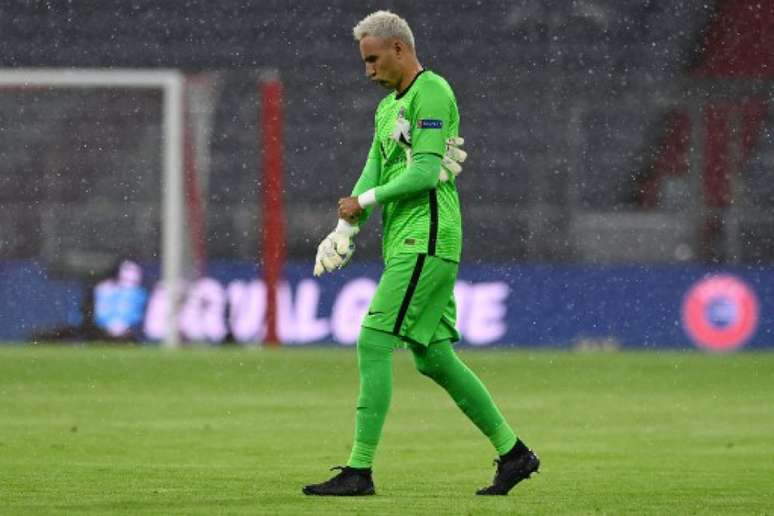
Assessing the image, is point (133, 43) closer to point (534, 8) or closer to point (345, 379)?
point (534, 8)

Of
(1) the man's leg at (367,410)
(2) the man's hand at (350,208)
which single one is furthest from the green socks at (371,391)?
(2) the man's hand at (350,208)

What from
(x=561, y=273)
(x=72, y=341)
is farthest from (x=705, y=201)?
(x=72, y=341)

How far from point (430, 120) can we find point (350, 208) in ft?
1.47

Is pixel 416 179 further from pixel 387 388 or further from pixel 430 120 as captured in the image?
pixel 387 388

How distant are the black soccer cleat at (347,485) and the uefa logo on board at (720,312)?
12.0 metres

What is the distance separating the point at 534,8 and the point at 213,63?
4.13 meters

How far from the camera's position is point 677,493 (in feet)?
25.4

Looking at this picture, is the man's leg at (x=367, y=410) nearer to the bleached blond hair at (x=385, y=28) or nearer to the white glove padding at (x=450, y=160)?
the white glove padding at (x=450, y=160)

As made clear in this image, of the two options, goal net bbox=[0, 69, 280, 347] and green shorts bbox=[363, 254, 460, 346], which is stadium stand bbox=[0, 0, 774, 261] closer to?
goal net bbox=[0, 69, 280, 347]

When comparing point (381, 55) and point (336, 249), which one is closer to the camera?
point (381, 55)

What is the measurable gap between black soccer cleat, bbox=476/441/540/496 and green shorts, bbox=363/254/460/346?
22.0 inches

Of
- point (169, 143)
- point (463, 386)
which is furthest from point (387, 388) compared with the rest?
point (169, 143)

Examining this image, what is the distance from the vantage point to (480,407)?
7617 millimetres

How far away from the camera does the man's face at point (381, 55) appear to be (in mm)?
7496
